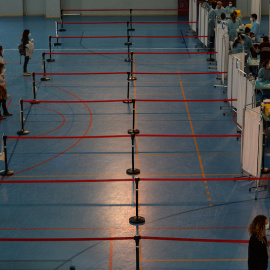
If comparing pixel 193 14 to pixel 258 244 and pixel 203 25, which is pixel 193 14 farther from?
pixel 258 244

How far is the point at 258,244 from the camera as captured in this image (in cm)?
828

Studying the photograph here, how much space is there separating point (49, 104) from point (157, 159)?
5920 millimetres

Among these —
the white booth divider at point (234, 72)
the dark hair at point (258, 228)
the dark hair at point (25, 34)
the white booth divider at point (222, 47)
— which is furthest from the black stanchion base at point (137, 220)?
the dark hair at point (25, 34)

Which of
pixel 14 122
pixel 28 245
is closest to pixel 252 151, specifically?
pixel 28 245

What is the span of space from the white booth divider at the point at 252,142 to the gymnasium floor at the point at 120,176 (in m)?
0.60

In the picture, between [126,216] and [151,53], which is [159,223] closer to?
[126,216]

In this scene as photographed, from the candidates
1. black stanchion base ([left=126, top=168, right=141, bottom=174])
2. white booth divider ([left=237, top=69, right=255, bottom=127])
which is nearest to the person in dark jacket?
black stanchion base ([left=126, top=168, right=141, bottom=174])

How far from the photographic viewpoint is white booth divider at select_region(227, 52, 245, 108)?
1649 cm

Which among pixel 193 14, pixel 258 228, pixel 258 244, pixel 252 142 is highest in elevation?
pixel 193 14

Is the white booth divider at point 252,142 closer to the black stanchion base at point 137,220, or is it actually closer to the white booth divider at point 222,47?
the black stanchion base at point 137,220

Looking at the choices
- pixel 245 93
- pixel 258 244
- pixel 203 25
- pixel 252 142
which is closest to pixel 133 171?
pixel 252 142

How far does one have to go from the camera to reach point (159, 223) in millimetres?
11555

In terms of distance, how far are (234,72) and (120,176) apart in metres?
5.38

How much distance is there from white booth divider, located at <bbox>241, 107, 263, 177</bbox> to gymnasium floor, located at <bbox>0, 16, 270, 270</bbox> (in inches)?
23.4
